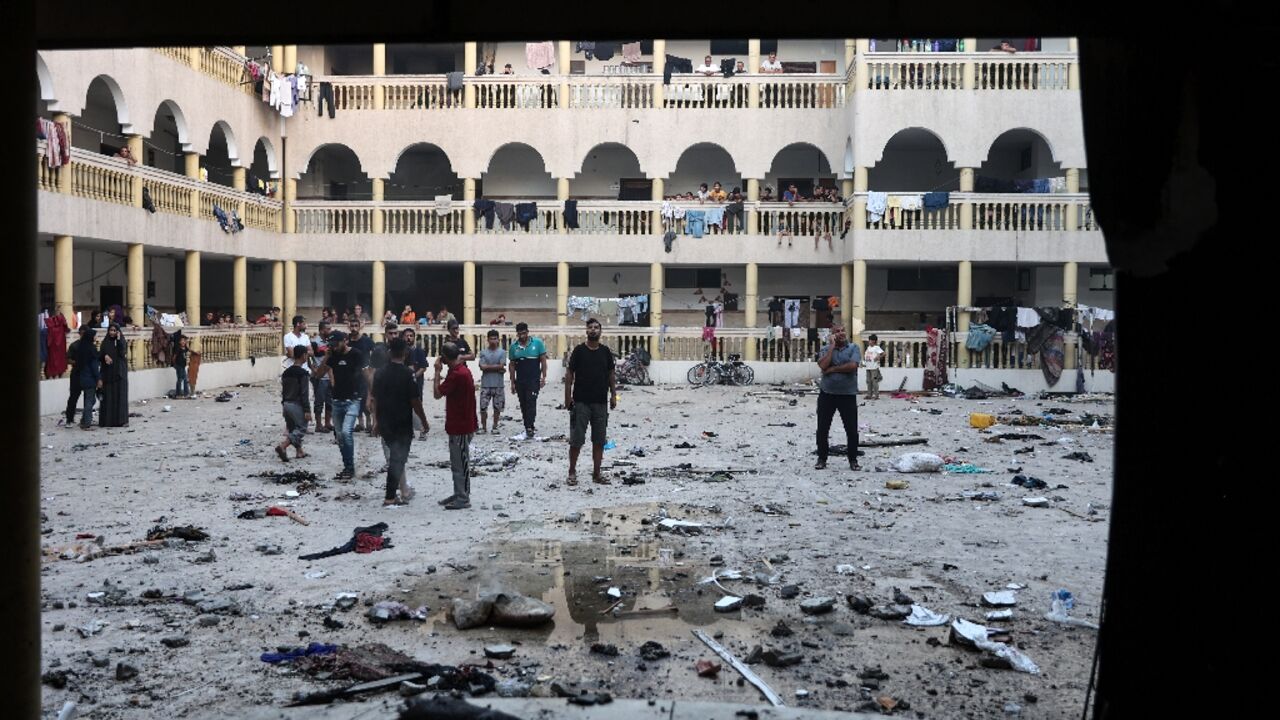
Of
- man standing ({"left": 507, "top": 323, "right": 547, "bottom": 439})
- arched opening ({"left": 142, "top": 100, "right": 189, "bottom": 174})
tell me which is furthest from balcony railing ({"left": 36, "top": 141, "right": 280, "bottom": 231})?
man standing ({"left": 507, "top": 323, "right": 547, "bottom": 439})

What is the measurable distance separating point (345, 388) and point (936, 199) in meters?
18.2

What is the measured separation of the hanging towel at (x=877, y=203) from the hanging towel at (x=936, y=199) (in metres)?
1.00

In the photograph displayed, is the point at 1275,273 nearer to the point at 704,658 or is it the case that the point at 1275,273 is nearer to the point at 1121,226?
the point at 1121,226

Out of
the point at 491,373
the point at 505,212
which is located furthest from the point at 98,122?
the point at 491,373

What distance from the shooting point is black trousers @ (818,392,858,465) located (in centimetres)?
1201

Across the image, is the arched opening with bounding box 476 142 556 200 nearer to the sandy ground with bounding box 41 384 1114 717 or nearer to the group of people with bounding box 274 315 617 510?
the group of people with bounding box 274 315 617 510

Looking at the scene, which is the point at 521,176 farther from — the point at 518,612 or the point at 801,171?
the point at 518,612

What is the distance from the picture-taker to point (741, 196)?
28.2m

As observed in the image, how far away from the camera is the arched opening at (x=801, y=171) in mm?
30219

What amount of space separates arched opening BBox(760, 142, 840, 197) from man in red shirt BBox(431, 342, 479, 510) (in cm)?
2148

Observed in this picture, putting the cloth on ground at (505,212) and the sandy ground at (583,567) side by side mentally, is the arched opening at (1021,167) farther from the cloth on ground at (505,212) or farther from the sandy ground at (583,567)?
the sandy ground at (583,567)

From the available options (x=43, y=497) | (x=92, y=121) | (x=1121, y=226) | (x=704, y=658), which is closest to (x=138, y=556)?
(x=43, y=497)

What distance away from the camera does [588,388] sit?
36.1 feet

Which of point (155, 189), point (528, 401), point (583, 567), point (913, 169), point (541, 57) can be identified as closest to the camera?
point (583, 567)
